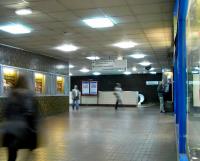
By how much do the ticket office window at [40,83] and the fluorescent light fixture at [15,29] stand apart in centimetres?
535

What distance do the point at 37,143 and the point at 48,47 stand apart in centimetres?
983

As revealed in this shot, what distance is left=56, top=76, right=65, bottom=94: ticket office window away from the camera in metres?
17.8

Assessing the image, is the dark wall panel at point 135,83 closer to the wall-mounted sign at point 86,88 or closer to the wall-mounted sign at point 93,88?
the wall-mounted sign at point 86,88

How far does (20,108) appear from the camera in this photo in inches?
165

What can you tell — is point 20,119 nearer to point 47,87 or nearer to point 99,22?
point 99,22

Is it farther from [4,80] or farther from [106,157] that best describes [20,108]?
[4,80]

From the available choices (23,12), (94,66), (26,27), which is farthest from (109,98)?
(23,12)

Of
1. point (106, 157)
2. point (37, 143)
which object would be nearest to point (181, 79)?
point (106, 157)

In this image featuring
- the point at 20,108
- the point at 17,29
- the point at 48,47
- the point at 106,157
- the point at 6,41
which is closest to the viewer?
the point at 20,108

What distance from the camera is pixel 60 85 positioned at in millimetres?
18266

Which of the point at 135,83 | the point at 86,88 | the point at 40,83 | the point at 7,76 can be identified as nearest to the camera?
the point at 7,76

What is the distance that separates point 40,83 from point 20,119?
11.9m

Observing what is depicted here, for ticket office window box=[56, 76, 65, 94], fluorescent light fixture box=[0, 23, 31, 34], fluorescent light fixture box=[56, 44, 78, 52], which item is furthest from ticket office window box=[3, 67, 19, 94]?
ticket office window box=[56, 76, 65, 94]

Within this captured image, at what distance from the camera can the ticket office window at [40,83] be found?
50.6 ft
